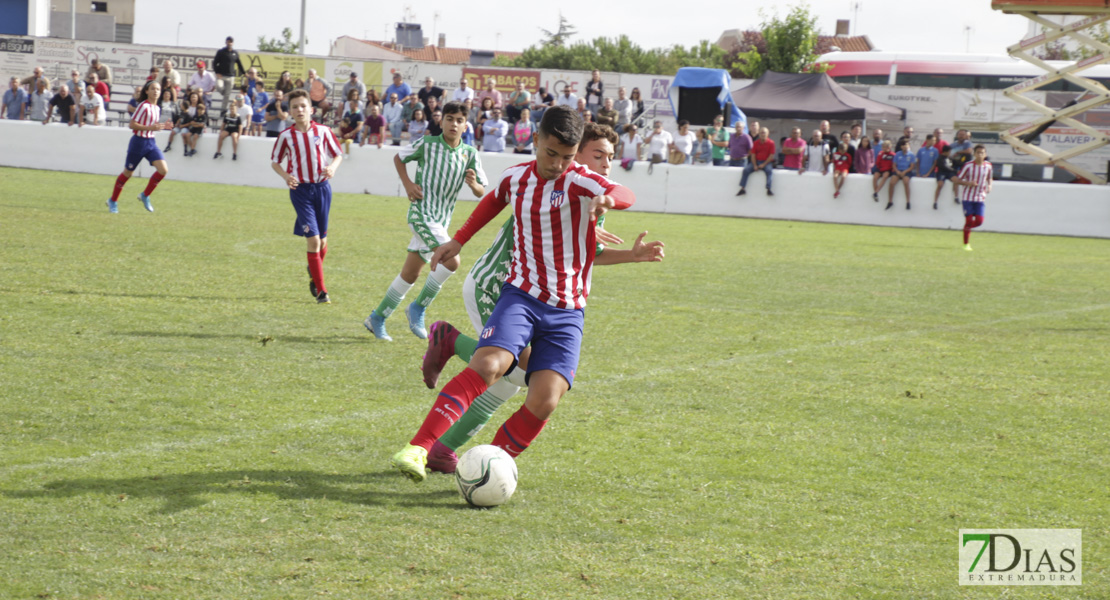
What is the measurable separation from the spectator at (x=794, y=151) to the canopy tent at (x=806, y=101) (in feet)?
19.0

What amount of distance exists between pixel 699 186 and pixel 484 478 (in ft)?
68.1

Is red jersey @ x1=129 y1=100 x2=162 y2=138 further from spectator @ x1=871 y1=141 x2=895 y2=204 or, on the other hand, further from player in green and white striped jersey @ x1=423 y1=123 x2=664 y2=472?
spectator @ x1=871 y1=141 x2=895 y2=204

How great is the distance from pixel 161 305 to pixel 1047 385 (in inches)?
277

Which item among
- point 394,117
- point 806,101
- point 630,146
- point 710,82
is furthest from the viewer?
point 806,101

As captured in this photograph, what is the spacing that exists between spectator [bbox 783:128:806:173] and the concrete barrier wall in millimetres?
780

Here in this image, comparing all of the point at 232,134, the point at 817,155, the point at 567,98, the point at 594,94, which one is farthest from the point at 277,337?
the point at 567,98

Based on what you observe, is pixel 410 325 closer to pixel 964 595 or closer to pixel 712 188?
pixel 964 595

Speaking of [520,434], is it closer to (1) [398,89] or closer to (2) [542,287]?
(2) [542,287]

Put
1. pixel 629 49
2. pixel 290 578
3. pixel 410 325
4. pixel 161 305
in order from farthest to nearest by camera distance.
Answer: pixel 629 49
pixel 161 305
pixel 410 325
pixel 290 578

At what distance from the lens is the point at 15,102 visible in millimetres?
27844

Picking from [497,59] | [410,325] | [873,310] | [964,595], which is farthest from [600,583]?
[497,59]

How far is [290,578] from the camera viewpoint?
3516mm

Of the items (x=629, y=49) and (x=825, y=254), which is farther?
(x=629, y=49)

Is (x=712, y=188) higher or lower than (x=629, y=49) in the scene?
lower
